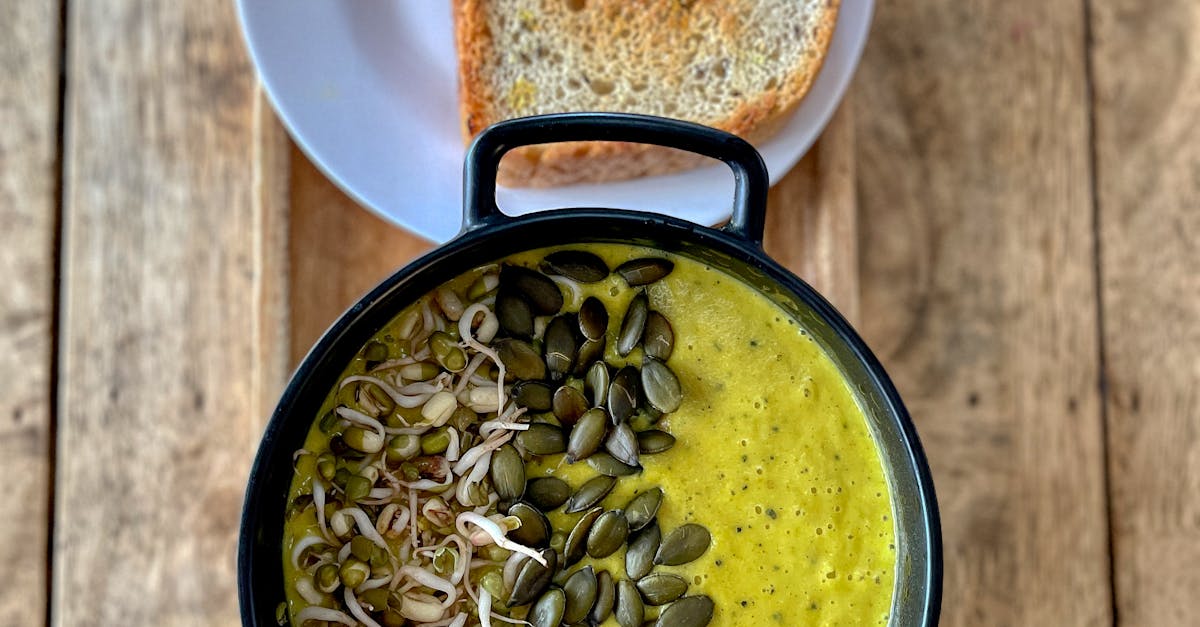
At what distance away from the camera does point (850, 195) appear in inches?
58.4

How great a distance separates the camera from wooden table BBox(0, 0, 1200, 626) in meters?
1.57

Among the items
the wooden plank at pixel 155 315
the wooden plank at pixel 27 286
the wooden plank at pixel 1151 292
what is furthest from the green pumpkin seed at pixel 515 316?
the wooden plank at pixel 1151 292

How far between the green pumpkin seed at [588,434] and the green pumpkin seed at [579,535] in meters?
0.07

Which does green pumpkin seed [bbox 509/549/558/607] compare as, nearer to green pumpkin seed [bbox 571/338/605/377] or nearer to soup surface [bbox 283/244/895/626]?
soup surface [bbox 283/244/895/626]

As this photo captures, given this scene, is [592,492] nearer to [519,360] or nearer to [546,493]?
[546,493]

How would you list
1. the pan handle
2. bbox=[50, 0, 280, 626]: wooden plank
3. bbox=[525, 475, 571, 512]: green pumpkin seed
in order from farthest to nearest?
1. bbox=[50, 0, 280, 626]: wooden plank
2. bbox=[525, 475, 571, 512]: green pumpkin seed
3. the pan handle

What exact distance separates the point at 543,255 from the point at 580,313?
84mm

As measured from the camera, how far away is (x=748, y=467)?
3.95 ft

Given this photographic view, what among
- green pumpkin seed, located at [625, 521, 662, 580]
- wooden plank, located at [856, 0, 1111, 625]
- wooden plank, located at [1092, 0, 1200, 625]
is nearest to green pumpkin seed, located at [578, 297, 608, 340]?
green pumpkin seed, located at [625, 521, 662, 580]

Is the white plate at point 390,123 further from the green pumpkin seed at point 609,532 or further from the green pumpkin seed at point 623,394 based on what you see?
the green pumpkin seed at point 609,532

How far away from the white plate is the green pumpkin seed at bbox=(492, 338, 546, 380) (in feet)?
0.97

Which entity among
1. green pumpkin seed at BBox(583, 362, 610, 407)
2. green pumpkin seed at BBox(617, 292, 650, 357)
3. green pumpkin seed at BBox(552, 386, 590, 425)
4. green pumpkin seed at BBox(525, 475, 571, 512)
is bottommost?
green pumpkin seed at BBox(525, 475, 571, 512)

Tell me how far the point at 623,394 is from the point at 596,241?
7.2 inches

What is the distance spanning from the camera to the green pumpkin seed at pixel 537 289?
124 cm
